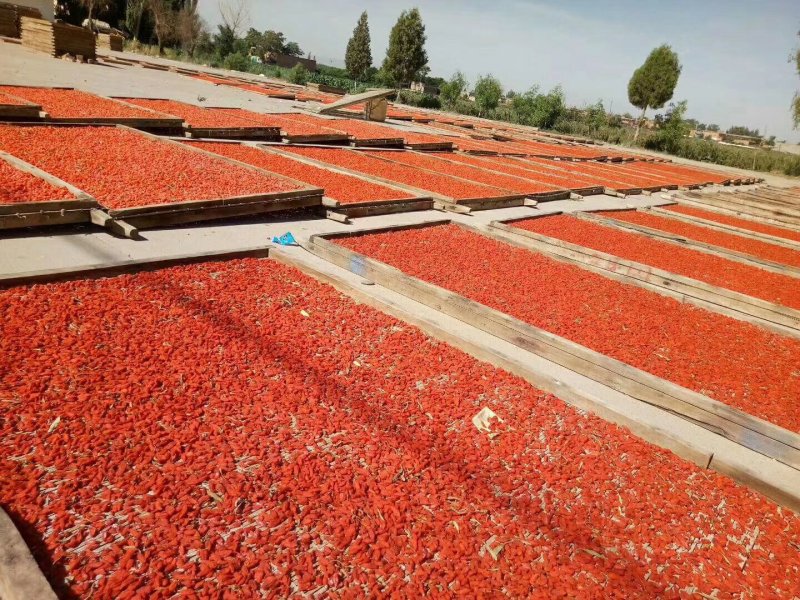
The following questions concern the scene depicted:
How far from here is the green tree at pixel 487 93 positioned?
1655 inches

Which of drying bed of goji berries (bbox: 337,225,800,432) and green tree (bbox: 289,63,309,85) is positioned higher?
green tree (bbox: 289,63,309,85)

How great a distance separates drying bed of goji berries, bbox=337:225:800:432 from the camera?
488cm

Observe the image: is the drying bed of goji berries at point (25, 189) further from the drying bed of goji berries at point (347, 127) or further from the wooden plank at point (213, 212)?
the drying bed of goji berries at point (347, 127)

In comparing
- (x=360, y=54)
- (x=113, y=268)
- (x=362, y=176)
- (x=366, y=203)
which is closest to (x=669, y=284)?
(x=366, y=203)

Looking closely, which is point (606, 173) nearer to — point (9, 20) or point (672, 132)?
point (672, 132)

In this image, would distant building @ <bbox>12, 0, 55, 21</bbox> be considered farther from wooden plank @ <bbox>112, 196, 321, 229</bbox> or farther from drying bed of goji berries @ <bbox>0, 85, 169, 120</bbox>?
wooden plank @ <bbox>112, 196, 321, 229</bbox>

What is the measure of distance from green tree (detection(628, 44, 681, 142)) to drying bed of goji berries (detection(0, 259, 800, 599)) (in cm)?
4406

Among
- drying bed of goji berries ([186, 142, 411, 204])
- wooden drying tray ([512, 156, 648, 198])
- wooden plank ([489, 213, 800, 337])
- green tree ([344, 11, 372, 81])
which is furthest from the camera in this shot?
green tree ([344, 11, 372, 81])

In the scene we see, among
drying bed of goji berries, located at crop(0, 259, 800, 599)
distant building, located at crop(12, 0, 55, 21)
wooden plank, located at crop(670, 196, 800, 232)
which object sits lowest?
drying bed of goji berries, located at crop(0, 259, 800, 599)

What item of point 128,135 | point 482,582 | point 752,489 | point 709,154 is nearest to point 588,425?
point 752,489

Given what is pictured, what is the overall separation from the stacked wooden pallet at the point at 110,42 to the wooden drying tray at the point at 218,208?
34681 mm

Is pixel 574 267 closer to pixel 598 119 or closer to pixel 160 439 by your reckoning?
pixel 160 439

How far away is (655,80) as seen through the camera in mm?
41688

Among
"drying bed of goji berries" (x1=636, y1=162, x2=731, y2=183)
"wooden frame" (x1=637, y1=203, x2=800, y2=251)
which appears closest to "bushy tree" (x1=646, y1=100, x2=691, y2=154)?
"drying bed of goji berries" (x1=636, y1=162, x2=731, y2=183)
